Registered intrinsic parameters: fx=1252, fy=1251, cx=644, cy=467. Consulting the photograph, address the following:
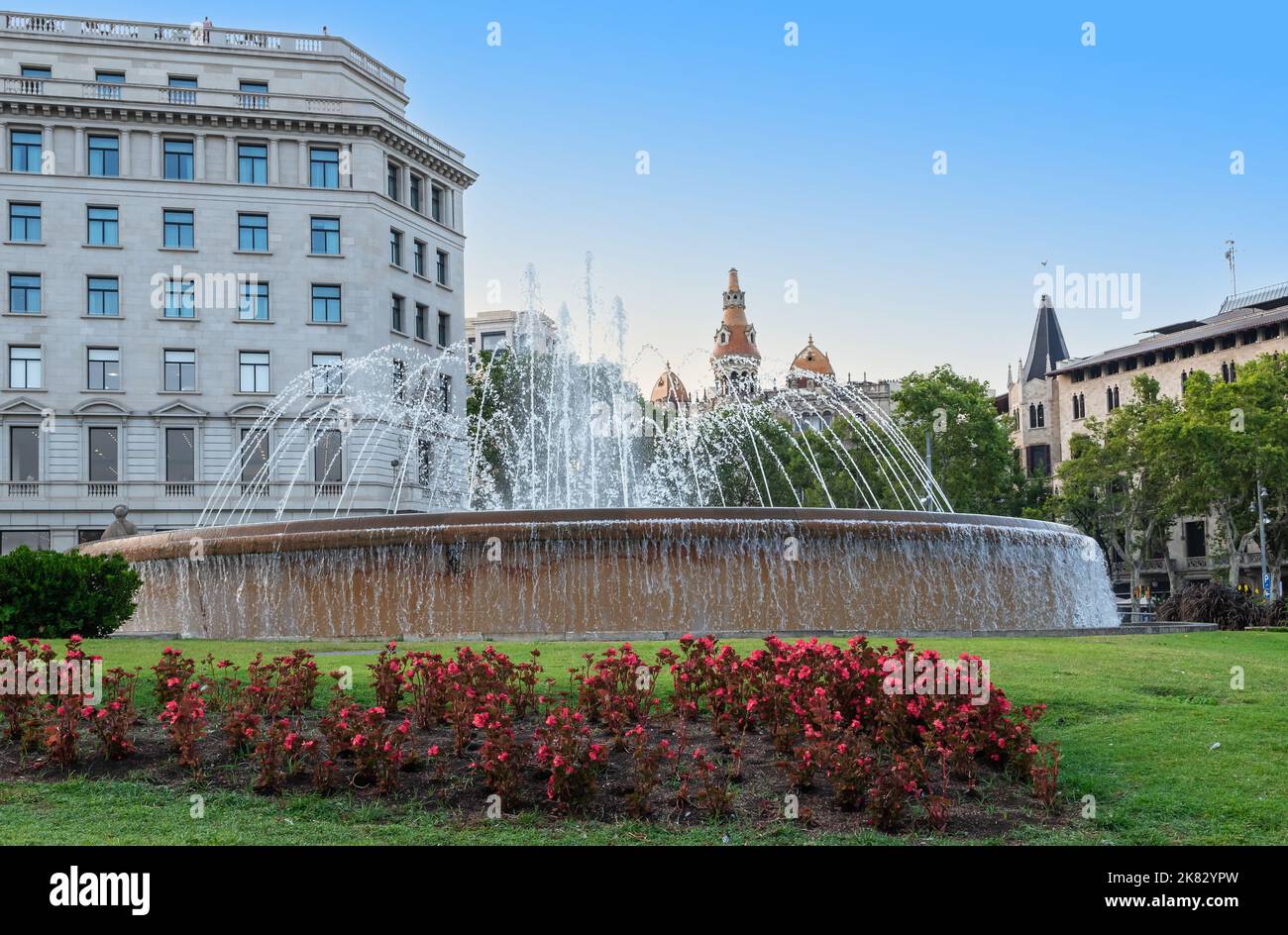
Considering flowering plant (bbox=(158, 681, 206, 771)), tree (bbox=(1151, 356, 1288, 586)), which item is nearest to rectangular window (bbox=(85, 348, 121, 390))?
flowering plant (bbox=(158, 681, 206, 771))

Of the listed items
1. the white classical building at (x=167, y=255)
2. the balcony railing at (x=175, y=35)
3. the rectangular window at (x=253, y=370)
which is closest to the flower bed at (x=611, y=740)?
the white classical building at (x=167, y=255)

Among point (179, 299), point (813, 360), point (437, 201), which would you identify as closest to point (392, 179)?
point (437, 201)

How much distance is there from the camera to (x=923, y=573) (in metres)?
16.0

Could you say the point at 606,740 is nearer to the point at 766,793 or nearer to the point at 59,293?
the point at 766,793

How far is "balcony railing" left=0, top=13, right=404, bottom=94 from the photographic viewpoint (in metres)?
47.4

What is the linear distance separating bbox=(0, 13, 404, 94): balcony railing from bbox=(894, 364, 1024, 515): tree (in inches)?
1274

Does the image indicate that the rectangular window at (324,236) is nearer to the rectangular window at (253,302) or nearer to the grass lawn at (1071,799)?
the rectangular window at (253,302)

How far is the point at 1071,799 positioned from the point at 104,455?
143 feet

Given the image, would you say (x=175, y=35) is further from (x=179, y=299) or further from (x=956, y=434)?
(x=956, y=434)

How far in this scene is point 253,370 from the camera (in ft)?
152

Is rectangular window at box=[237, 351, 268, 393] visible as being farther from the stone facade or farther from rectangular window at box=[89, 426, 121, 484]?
the stone facade

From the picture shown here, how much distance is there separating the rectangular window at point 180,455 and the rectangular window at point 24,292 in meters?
6.45

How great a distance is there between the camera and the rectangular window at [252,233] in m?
46.8
